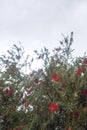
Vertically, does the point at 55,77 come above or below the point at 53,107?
above

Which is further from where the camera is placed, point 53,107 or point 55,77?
point 55,77

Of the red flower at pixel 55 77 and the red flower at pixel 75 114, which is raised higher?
the red flower at pixel 55 77

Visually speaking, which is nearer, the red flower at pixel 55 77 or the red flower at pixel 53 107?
the red flower at pixel 53 107

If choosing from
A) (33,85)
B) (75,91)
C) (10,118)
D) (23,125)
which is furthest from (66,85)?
(10,118)

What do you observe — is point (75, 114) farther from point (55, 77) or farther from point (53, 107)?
point (55, 77)

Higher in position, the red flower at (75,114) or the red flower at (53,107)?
the red flower at (53,107)

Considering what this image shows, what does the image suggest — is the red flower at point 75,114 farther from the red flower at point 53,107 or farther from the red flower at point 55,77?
the red flower at point 55,77

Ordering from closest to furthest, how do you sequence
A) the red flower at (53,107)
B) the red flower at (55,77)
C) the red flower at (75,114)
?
the red flower at (53,107)
the red flower at (75,114)
the red flower at (55,77)

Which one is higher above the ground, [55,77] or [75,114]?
[55,77]

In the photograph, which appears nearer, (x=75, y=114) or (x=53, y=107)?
(x=53, y=107)

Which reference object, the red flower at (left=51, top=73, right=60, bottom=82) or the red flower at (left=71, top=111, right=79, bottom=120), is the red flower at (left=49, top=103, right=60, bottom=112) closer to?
the red flower at (left=71, top=111, right=79, bottom=120)

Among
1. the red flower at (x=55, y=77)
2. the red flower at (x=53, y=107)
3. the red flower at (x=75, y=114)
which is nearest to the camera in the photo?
the red flower at (x=53, y=107)

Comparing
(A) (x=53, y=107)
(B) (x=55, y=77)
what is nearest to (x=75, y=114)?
(A) (x=53, y=107)

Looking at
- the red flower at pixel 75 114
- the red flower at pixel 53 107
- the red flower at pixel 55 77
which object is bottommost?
the red flower at pixel 75 114
